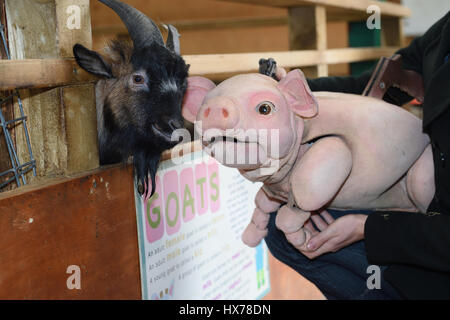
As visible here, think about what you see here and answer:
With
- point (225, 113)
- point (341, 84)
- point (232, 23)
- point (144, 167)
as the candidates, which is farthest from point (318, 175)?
point (232, 23)

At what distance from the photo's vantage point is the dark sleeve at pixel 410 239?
965 mm

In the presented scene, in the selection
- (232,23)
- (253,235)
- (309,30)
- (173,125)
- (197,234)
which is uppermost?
(232,23)

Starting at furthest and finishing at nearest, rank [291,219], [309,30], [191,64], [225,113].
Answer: [309,30] → [191,64] → [291,219] → [225,113]

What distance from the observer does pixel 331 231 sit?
1.02 m

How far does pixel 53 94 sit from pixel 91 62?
0.11 metres

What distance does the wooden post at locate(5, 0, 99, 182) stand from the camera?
1.07 meters

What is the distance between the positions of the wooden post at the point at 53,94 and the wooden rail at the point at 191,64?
0.12ft

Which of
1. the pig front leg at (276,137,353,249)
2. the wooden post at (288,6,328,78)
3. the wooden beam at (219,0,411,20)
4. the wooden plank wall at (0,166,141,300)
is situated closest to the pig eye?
the pig front leg at (276,137,353,249)

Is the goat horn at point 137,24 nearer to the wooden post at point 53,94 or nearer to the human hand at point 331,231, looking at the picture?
the wooden post at point 53,94

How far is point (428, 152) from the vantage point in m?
1.03

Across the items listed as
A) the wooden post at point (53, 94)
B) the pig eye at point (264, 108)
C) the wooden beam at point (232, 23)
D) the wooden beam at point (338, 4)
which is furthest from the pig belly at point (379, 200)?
the wooden beam at point (232, 23)

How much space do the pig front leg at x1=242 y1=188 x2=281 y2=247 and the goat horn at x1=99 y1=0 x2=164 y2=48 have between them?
0.41m

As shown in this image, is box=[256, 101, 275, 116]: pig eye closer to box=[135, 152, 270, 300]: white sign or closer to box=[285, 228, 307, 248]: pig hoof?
box=[285, 228, 307, 248]: pig hoof

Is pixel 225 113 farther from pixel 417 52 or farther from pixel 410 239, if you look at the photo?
pixel 417 52
